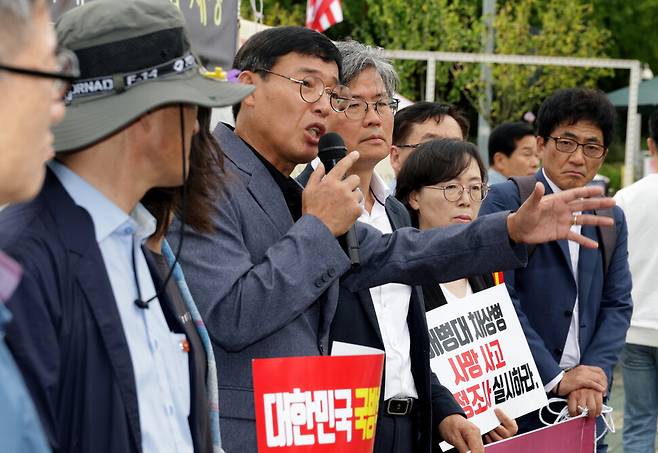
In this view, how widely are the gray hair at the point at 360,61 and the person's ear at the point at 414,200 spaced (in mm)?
567

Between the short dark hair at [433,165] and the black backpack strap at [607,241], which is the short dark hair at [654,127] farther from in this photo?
the short dark hair at [433,165]

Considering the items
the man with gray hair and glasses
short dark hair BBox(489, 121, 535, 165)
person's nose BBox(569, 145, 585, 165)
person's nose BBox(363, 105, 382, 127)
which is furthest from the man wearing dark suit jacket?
short dark hair BBox(489, 121, 535, 165)

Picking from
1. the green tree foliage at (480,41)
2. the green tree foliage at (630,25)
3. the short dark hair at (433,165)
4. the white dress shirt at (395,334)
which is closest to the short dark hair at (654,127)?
the short dark hair at (433,165)

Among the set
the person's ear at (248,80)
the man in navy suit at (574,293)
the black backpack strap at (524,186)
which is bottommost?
the man in navy suit at (574,293)

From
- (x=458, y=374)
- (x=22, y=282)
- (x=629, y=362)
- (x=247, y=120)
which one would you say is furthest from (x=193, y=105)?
(x=629, y=362)

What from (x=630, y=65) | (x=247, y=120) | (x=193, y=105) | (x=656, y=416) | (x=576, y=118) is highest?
(x=193, y=105)

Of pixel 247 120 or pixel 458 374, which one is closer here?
pixel 247 120

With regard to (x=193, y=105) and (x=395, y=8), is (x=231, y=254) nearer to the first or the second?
(x=193, y=105)

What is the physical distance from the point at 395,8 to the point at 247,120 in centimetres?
1906

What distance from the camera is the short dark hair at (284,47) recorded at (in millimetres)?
3145

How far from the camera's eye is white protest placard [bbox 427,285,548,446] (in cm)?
382

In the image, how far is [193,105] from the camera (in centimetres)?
211

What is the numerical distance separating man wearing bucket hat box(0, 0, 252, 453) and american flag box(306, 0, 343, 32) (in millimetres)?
8638

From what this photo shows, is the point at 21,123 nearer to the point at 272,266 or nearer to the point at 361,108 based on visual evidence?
the point at 272,266
